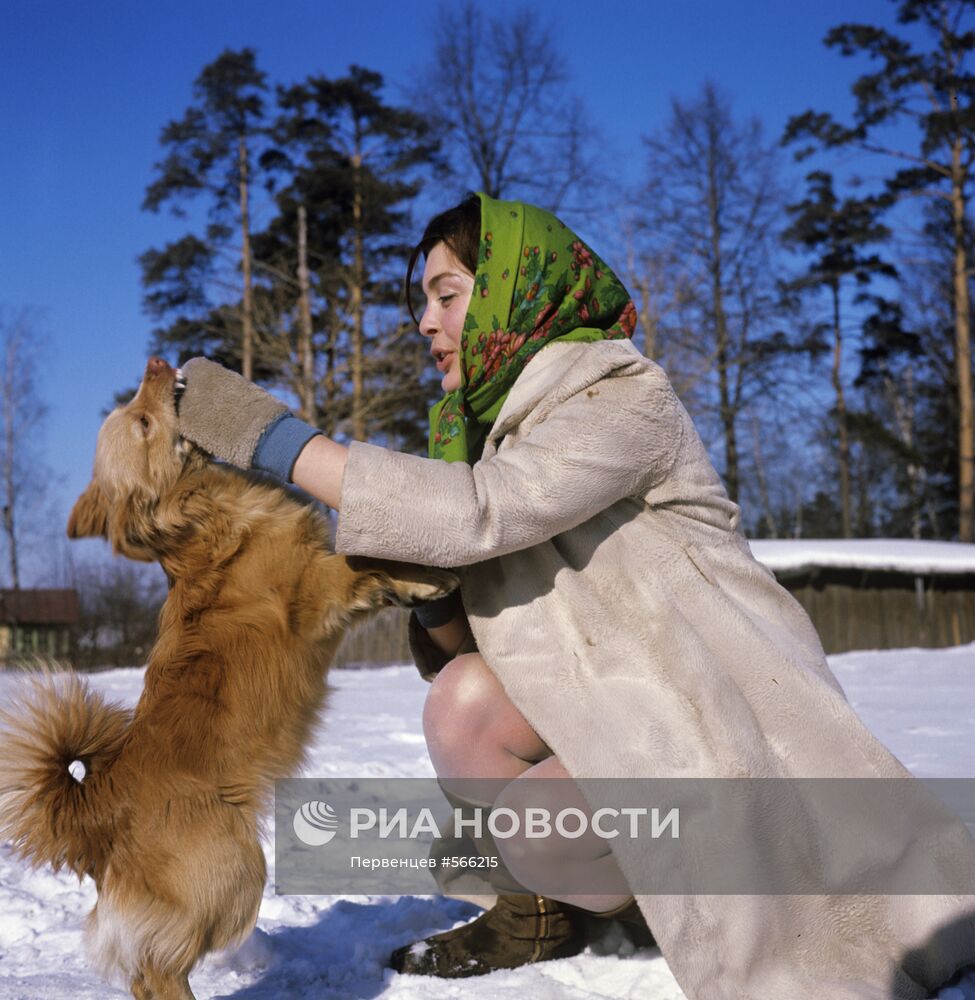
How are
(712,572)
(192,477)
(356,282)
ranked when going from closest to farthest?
(712,572) < (192,477) < (356,282)

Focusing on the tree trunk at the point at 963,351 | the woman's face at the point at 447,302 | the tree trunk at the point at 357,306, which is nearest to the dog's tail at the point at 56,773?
the woman's face at the point at 447,302

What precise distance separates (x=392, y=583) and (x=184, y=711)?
0.47m

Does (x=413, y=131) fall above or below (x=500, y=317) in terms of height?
above

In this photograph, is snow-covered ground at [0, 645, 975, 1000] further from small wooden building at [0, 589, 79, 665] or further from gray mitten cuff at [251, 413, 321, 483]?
small wooden building at [0, 589, 79, 665]

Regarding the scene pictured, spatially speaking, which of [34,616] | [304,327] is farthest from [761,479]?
[34,616]

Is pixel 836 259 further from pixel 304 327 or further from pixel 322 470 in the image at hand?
pixel 322 470

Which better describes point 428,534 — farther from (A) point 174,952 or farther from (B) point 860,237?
(B) point 860,237

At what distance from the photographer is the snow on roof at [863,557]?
39.5ft

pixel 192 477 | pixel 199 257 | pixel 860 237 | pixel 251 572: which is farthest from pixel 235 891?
pixel 860 237

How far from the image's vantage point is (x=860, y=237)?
63.0 ft

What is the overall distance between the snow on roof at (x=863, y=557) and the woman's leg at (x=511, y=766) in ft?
33.4

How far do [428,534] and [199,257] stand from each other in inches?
641

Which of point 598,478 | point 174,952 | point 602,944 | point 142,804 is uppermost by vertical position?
point 598,478

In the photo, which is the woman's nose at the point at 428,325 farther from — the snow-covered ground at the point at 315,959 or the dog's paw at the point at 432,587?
the snow-covered ground at the point at 315,959
